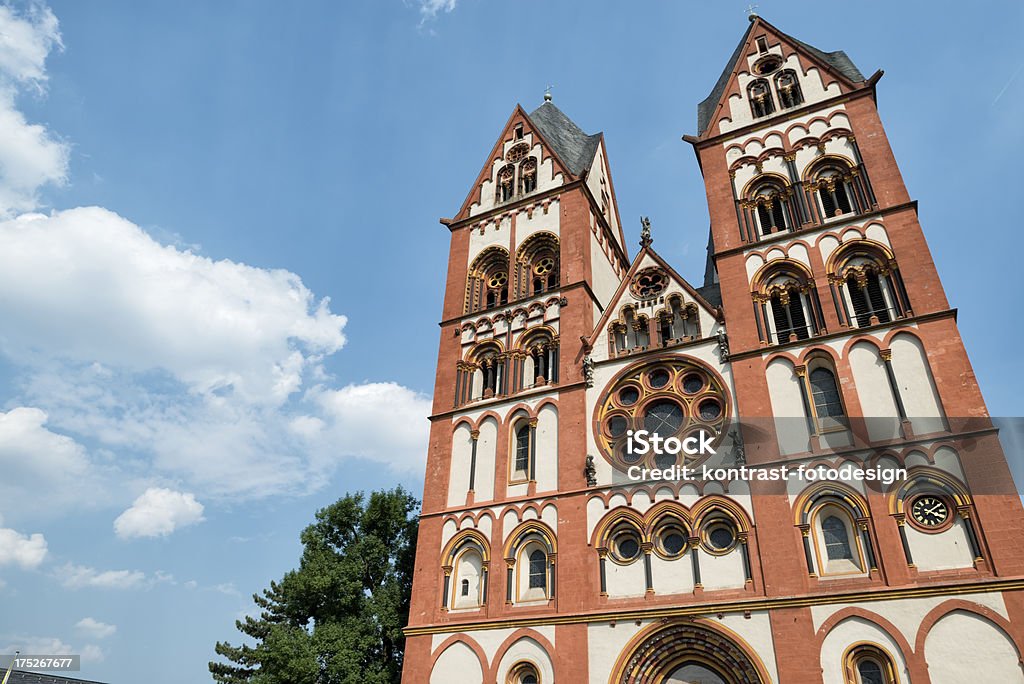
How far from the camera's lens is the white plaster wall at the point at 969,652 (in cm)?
1605

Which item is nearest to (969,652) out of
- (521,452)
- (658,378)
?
(658,378)

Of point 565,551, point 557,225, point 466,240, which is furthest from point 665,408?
point 466,240

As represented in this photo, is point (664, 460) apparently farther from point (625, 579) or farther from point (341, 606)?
point (341, 606)

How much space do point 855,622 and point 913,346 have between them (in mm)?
8085

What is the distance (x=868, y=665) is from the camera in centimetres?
1752

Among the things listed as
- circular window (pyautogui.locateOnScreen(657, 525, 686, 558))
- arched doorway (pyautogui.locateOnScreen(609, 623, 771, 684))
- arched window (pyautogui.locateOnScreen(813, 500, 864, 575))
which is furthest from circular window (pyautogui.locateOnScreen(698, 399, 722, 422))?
arched doorway (pyautogui.locateOnScreen(609, 623, 771, 684))

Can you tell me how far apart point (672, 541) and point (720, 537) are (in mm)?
1457

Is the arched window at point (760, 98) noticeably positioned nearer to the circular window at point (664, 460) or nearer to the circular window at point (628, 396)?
the circular window at point (628, 396)

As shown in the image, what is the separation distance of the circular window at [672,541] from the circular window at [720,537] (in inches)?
31.3

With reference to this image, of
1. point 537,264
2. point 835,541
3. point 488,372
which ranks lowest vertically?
point 835,541

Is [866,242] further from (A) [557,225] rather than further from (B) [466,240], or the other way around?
(B) [466,240]

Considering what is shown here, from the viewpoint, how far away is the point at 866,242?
75.6 feet

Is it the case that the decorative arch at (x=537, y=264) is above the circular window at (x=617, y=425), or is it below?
above

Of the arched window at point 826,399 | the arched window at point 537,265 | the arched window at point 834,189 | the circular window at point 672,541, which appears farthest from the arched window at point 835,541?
the arched window at point 537,265
